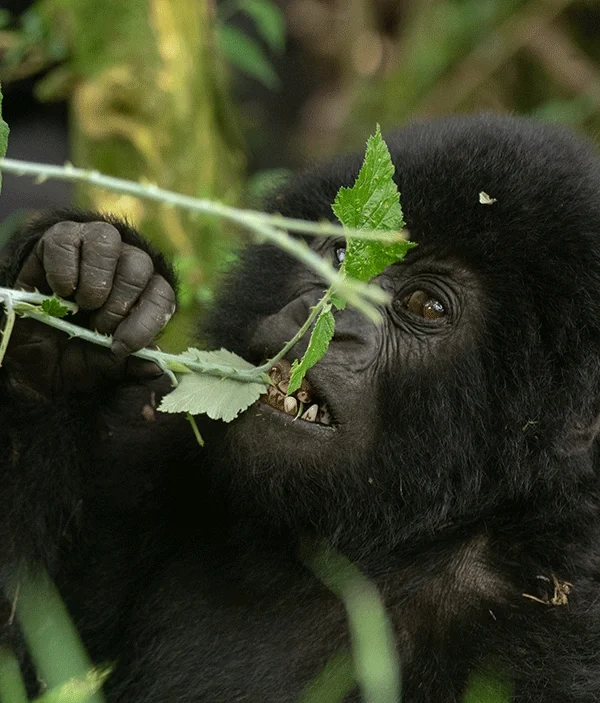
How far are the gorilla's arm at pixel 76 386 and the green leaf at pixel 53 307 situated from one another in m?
0.08

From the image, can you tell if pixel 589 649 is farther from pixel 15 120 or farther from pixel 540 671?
pixel 15 120

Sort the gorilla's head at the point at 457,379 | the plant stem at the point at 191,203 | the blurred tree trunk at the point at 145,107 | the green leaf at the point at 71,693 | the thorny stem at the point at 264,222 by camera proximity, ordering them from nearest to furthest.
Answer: the thorny stem at the point at 264,222
the plant stem at the point at 191,203
the green leaf at the point at 71,693
the gorilla's head at the point at 457,379
the blurred tree trunk at the point at 145,107

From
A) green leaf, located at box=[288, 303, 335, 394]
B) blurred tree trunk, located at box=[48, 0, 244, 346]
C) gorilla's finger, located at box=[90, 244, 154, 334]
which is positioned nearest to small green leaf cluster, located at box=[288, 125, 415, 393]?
green leaf, located at box=[288, 303, 335, 394]

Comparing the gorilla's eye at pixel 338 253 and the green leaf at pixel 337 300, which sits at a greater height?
the green leaf at pixel 337 300

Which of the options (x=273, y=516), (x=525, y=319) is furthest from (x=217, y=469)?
(x=525, y=319)

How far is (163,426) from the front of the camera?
3402mm

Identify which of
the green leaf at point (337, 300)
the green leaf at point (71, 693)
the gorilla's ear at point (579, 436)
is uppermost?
the green leaf at point (337, 300)

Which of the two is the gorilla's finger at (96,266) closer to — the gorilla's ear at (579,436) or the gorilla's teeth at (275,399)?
the gorilla's teeth at (275,399)

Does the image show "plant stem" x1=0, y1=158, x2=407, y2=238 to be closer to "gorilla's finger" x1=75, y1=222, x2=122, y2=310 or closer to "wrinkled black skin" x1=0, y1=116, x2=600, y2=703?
"gorilla's finger" x1=75, y1=222, x2=122, y2=310

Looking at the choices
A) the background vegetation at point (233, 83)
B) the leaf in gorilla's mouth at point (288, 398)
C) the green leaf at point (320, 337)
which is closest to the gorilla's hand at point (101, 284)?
the leaf in gorilla's mouth at point (288, 398)

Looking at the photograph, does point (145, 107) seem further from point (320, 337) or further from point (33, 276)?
point (320, 337)

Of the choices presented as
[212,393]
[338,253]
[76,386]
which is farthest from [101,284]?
[338,253]

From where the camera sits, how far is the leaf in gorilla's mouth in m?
2.86

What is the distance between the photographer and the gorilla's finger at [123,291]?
2.71 m
